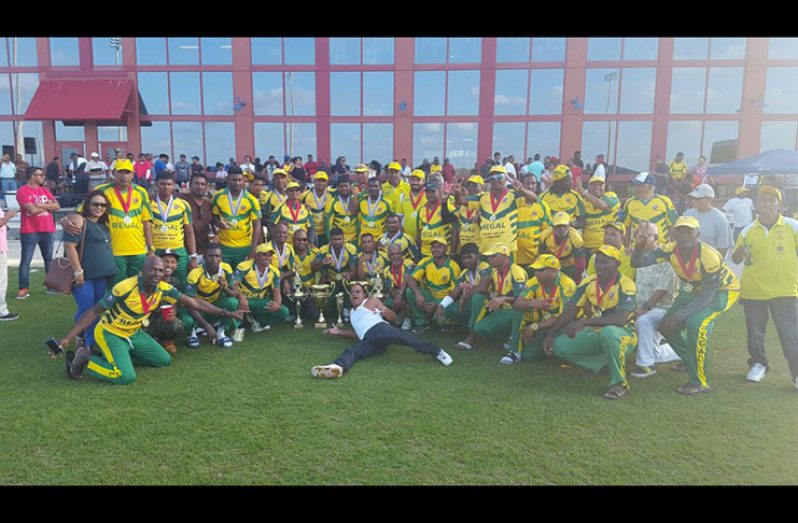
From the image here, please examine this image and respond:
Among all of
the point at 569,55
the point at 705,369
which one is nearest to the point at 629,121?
the point at 569,55

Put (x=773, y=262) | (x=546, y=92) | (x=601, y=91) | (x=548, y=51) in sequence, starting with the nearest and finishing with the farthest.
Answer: (x=773, y=262)
(x=548, y=51)
(x=601, y=91)
(x=546, y=92)

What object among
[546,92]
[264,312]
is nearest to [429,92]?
[546,92]

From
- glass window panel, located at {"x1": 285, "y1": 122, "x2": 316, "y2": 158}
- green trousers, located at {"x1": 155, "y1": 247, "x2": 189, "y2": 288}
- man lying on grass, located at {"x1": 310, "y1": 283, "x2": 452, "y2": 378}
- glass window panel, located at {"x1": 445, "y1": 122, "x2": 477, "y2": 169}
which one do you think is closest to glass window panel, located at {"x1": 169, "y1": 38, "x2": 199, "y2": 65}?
glass window panel, located at {"x1": 285, "y1": 122, "x2": 316, "y2": 158}

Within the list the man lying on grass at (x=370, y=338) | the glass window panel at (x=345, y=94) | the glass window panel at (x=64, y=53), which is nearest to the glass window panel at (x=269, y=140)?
the glass window panel at (x=345, y=94)

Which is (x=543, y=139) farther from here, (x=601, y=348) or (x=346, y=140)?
(x=601, y=348)

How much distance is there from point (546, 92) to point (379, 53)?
7.83 m

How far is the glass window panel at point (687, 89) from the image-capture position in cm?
2406

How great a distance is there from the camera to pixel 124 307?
228 inches

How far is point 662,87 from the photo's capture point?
2420cm

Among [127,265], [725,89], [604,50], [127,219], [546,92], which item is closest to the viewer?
[127,219]

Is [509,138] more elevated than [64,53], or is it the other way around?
[64,53]

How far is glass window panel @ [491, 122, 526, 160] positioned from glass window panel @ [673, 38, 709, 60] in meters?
7.25

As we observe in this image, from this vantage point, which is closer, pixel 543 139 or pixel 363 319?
pixel 363 319

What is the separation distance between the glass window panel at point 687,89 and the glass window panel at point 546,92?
4982 mm
